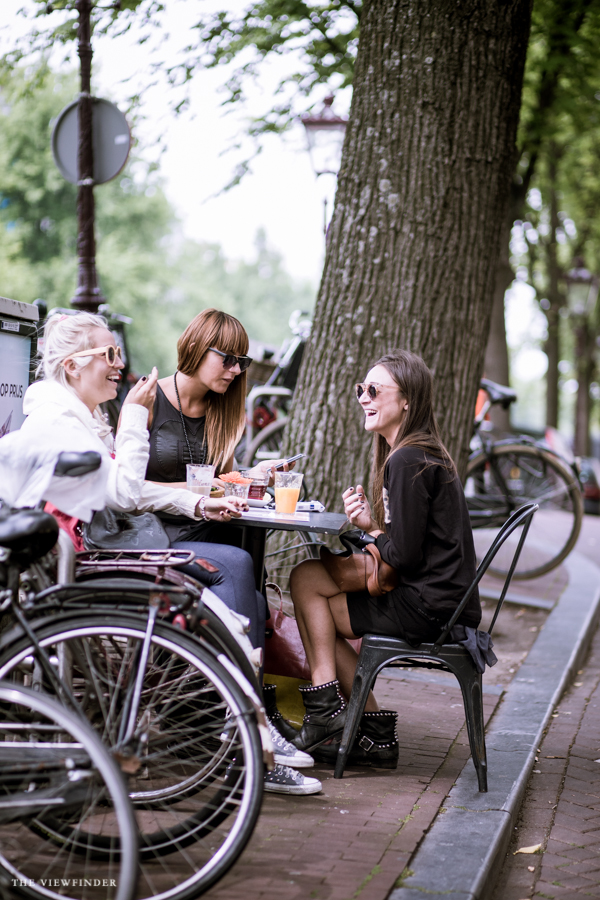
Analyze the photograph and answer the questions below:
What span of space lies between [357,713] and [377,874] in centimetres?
82

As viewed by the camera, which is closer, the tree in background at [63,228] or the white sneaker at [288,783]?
the white sneaker at [288,783]

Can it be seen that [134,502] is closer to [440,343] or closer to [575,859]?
[575,859]

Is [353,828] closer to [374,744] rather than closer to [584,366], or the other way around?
[374,744]

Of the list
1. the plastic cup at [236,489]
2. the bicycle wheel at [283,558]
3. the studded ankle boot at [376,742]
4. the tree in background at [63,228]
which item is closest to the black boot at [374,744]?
the studded ankle boot at [376,742]

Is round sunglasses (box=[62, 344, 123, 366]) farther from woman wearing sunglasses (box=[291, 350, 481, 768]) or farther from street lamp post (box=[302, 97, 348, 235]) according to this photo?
street lamp post (box=[302, 97, 348, 235])

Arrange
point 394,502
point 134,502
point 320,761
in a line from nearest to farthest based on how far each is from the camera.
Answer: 1. point 134,502
2. point 394,502
3. point 320,761

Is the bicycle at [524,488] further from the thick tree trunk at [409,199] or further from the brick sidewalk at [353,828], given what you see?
the brick sidewalk at [353,828]

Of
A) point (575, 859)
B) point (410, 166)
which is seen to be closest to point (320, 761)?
point (575, 859)

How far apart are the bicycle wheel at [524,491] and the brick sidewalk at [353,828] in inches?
128

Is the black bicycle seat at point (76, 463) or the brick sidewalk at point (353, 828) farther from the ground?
the black bicycle seat at point (76, 463)

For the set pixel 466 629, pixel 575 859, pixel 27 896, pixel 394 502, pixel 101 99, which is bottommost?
pixel 575 859

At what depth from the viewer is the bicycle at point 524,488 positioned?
24.2 ft

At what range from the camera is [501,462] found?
7.51 meters

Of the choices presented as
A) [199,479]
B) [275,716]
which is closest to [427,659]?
[275,716]
